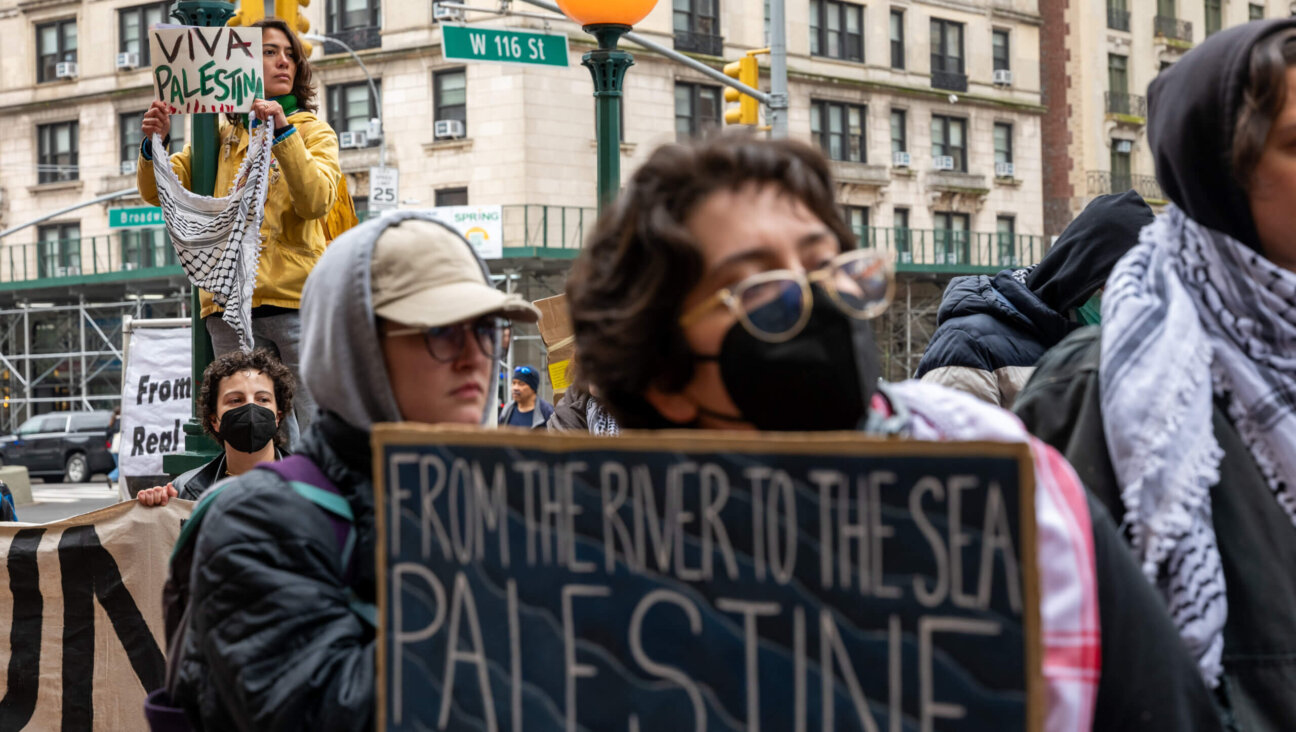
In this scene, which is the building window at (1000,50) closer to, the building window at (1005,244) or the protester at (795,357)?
the building window at (1005,244)

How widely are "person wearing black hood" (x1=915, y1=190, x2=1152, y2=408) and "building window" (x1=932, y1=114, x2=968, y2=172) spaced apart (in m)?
41.6

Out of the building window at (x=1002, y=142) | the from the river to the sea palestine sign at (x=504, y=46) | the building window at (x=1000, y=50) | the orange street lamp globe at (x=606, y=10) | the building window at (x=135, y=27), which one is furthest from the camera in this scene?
the building window at (x=1000, y=50)

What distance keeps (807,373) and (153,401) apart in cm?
694

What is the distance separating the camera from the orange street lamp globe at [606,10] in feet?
24.7

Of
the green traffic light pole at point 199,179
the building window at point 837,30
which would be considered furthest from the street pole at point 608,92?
the building window at point 837,30

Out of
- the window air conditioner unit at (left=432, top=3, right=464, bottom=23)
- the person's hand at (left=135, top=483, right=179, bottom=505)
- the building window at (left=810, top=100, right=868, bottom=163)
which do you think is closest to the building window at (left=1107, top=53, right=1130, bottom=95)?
the building window at (left=810, top=100, right=868, bottom=163)

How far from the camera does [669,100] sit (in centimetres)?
3909

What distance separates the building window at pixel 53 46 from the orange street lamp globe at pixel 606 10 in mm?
39258

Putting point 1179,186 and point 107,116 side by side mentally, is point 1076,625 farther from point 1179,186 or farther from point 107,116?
point 107,116

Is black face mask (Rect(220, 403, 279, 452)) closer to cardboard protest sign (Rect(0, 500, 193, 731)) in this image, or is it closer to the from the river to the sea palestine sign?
cardboard protest sign (Rect(0, 500, 193, 731))

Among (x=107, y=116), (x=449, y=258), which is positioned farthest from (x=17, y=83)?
(x=449, y=258)

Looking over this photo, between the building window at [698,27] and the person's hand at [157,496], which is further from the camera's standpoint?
the building window at [698,27]

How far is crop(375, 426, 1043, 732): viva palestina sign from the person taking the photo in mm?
1461

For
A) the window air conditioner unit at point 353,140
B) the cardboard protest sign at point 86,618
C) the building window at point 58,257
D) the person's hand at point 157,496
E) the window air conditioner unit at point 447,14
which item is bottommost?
the cardboard protest sign at point 86,618
